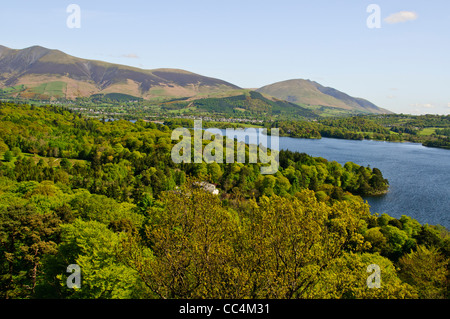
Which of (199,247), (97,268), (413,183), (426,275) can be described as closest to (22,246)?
(97,268)

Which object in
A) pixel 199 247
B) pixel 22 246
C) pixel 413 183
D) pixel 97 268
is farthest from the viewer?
pixel 413 183

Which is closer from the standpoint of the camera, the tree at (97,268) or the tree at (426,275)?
the tree at (97,268)

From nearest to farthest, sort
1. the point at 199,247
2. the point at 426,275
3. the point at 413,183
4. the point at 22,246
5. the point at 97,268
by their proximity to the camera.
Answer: the point at 199,247, the point at 97,268, the point at 22,246, the point at 426,275, the point at 413,183

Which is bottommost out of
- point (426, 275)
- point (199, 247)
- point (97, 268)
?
point (426, 275)

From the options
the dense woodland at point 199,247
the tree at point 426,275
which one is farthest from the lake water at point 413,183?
the tree at point 426,275

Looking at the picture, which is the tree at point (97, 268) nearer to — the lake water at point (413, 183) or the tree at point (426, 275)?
the tree at point (426, 275)

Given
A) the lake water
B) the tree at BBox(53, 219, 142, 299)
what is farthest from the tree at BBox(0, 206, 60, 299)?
the lake water

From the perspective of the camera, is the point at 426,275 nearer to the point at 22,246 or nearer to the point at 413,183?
the point at 22,246

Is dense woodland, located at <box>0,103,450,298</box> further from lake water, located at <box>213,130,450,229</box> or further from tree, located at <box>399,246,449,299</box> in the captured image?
lake water, located at <box>213,130,450,229</box>

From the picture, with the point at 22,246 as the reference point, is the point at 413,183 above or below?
below

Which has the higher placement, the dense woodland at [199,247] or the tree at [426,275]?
the dense woodland at [199,247]
